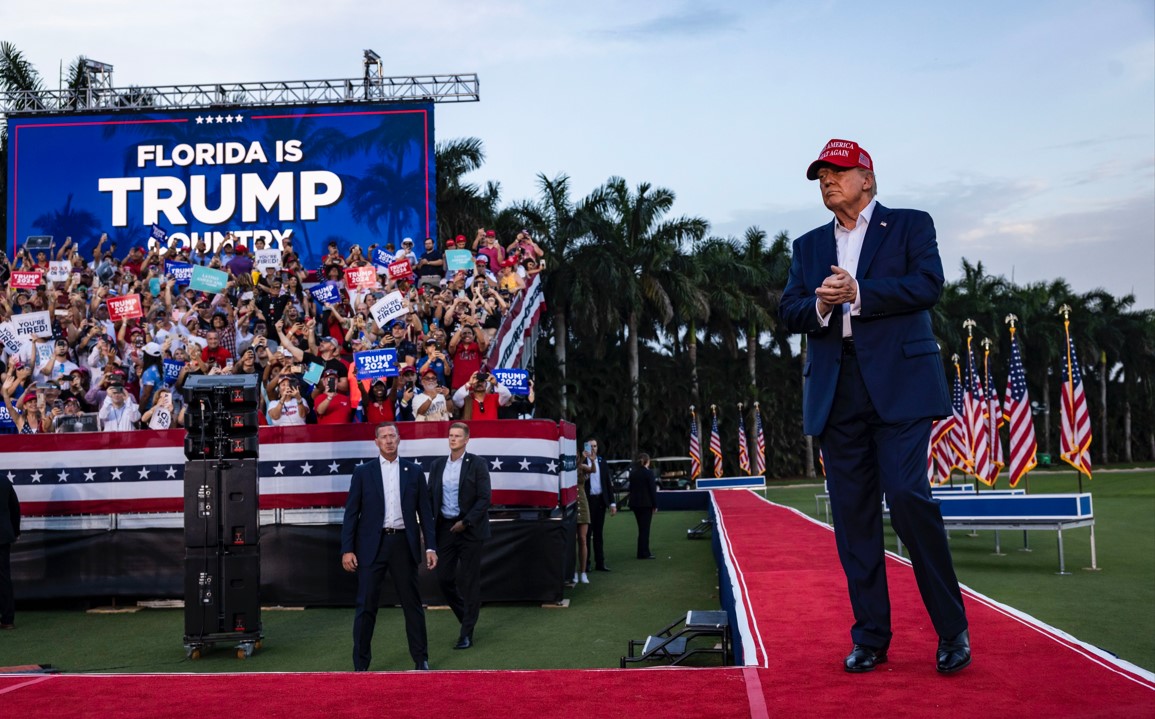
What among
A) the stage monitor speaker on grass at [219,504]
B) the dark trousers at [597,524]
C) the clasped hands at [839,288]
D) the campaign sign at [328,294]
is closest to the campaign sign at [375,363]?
the dark trousers at [597,524]

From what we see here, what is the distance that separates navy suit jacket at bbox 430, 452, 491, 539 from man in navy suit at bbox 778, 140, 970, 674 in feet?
20.2

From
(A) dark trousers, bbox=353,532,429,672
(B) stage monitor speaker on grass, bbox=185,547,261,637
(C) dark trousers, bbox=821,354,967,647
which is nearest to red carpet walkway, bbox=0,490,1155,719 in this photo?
(C) dark trousers, bbox=821,354,967,647

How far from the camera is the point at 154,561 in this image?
42.9 ft

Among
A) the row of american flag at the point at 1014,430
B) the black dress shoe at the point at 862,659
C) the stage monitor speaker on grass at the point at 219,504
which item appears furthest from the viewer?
the row of american flag at the point at 1014,430

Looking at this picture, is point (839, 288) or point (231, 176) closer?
point (839, 288)

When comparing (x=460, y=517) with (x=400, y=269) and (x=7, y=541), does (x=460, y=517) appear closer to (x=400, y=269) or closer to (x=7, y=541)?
(x=7, y=541)

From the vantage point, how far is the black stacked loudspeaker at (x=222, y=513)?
9.97 m

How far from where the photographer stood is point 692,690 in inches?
153

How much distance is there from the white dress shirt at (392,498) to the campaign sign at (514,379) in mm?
5478

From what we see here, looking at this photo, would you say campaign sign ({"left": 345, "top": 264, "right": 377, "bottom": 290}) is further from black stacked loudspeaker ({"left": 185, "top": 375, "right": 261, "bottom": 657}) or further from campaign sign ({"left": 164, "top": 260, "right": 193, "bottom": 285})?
black stacked loudspeaker ({"left": 185, "top": 375, "right": 261, "bottom": 657})

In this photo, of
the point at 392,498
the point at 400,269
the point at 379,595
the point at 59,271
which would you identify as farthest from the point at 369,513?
the point at 59,271

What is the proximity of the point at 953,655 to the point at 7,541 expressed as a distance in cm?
1116

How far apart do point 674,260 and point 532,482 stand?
34.1m

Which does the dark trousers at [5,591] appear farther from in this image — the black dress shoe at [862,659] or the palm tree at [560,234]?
the palm tree at [560,234]
